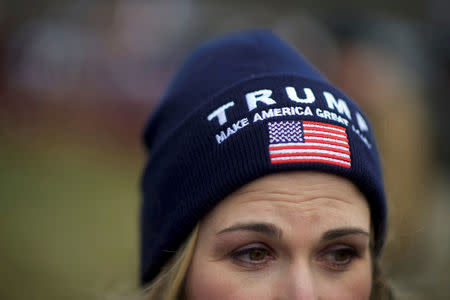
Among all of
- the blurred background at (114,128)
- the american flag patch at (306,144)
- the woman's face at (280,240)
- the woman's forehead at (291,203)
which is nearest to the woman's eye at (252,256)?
the woman's face at (280,240)

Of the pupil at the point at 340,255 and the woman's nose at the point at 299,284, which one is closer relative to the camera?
the woman's nose at the point at 299,284

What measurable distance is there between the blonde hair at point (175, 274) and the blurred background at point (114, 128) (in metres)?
0.81

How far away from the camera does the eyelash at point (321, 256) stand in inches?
69.0

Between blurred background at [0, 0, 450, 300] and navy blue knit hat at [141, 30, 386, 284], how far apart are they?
0.85 m

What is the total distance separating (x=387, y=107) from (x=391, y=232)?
3.11 metres

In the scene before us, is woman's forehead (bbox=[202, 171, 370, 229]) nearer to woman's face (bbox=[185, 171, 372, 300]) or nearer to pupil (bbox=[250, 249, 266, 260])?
woman's face (bbox=[185, 171, 372, 300])

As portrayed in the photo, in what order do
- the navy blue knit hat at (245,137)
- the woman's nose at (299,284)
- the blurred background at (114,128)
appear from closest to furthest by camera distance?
the woman's nose at (299,284), the navy blue knit hat at (245,137), the blurred background at (114,128)

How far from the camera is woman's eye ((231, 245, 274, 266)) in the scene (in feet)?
5.76

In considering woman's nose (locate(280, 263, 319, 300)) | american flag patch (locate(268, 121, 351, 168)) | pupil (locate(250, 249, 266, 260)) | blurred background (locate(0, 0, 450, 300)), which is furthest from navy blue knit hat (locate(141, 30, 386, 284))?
blurred background (locate(0, 0, 450, 300))

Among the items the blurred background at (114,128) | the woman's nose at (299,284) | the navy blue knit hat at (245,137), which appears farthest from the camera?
the blurred background at (114,128)

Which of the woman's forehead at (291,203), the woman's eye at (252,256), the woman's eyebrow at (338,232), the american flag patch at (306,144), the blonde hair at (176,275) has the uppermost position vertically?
the american flag patch at (306,144)

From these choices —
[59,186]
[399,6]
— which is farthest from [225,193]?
[399,6]

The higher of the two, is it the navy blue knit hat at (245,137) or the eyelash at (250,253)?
the navy blue knit hat at (245,137)

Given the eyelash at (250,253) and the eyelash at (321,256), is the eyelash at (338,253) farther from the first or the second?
the eyelash at (250,253)
